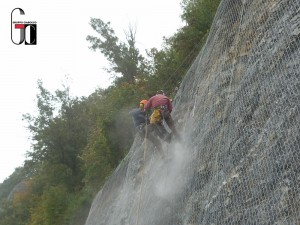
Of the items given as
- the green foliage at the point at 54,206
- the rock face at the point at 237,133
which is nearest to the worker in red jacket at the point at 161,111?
the rock face at the point at 237,133

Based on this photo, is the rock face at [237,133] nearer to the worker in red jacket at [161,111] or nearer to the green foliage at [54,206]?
the worker in red jacket at [161,111]

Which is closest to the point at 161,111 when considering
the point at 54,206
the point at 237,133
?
the point at 237,133

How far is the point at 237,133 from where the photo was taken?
7031 millimetres

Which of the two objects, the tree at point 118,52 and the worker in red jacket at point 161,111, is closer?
the worker in red jacket at point 161,111

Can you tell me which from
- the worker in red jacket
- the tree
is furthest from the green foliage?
the worker in red jacket

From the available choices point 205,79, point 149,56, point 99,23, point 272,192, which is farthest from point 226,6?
point 99,23

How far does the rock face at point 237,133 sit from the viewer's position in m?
5.77

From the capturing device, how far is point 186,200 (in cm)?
790

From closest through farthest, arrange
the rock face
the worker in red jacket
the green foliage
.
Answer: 1. the rock face
2. the worker in red jacket
3. the green foliage

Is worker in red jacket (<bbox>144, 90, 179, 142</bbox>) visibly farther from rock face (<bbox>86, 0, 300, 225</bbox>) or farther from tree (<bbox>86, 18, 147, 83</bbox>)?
tree (<bbox>86, 18, 147, 83</bbox>)

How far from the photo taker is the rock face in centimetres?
577

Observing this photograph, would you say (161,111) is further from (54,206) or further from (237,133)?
(54,206)

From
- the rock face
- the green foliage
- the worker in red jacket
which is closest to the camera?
the rock face

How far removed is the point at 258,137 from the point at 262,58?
146cm
